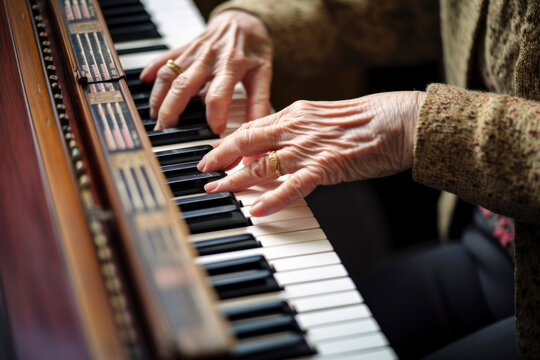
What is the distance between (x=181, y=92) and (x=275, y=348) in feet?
2.02

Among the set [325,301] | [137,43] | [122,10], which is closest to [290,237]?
[325,301]

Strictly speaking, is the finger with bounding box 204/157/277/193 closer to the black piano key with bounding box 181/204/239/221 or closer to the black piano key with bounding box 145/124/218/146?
the black piano key with bounding box 181/204/239/221

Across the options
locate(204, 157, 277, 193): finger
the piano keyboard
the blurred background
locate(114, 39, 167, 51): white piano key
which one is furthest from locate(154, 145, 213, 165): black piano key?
the blurred background

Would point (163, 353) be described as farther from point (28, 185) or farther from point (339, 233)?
point (339, 233)

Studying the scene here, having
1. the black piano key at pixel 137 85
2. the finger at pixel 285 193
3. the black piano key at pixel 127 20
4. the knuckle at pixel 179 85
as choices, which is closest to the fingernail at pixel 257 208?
the finger at pixel 285 193

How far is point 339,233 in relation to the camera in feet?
7.44

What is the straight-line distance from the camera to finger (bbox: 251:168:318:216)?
3.03 ft

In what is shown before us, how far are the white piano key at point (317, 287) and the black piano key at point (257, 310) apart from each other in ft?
0.11

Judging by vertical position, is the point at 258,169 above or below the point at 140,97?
below

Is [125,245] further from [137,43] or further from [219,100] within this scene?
[137,43]

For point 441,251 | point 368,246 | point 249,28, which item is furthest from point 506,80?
point 368,246

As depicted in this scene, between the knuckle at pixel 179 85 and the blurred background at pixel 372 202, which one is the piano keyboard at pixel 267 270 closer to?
the knuckle at pixel 179 85

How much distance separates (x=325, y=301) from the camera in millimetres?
810

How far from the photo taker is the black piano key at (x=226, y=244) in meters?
0.86
